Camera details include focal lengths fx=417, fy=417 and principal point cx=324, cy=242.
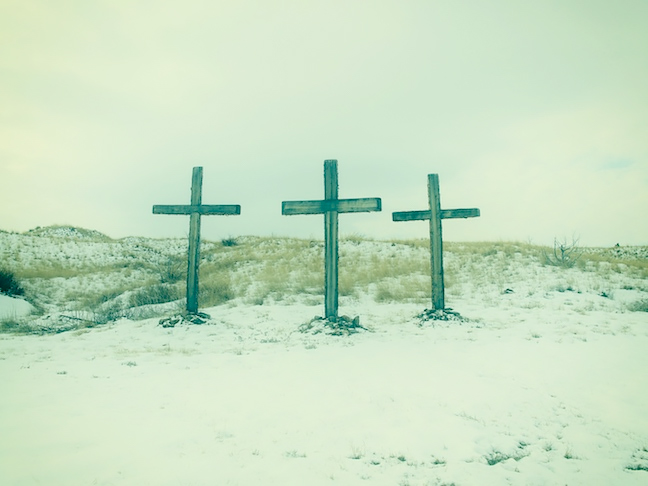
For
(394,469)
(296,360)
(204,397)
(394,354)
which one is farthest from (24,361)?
(394,469)

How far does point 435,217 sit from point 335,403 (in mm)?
7487

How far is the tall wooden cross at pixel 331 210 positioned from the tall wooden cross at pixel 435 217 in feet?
5.50

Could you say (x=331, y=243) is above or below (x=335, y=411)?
above

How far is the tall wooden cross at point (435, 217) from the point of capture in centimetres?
1096

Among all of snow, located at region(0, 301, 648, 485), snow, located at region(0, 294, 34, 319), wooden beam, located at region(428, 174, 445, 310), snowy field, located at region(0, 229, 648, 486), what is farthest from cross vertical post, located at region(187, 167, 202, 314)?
wooden beam, located at region(428, 174, 445, 310)

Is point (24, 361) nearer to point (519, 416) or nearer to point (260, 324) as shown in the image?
point (260, 324)

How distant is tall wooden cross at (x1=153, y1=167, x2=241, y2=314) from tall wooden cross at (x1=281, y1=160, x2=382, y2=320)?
6.77ft

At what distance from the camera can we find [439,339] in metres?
8.54

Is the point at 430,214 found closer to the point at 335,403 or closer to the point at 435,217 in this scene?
the point at 435,217

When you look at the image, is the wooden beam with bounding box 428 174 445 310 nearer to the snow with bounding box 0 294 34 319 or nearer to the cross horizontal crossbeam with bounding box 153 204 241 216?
the cross horizontal crossbeam with bounding box 153 204 241 216

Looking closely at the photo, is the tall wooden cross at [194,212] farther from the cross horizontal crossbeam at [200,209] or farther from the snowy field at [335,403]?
the snowy field at [335,403]

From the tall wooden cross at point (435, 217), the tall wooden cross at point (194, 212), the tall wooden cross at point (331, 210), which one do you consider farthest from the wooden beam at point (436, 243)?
the tall wooden cross at point (194, 212)

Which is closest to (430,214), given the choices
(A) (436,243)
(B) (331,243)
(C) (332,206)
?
(A) (436,243)

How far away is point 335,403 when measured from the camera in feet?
16.1
